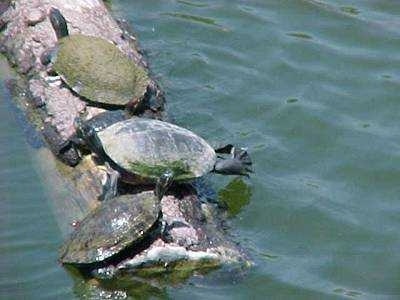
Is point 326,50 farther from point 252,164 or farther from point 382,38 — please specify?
point 252,164

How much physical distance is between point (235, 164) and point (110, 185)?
94 centimetres

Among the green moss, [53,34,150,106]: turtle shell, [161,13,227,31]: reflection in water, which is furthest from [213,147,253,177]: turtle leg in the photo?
[161,13,227,31]: reflection in water

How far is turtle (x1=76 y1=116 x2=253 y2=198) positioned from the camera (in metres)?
7.09

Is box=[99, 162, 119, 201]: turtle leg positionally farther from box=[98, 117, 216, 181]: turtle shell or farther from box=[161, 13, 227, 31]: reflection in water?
box=[161, 13, 227, 31]: reflection in water

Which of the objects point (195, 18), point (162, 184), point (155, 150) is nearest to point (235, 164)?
point (155, 150)

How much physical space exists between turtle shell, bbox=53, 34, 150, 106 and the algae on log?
0.35 ft

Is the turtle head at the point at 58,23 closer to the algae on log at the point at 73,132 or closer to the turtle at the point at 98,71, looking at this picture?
the turtle at the point at 98,71

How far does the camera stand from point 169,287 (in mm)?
6984

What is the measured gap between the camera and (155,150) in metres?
7.16

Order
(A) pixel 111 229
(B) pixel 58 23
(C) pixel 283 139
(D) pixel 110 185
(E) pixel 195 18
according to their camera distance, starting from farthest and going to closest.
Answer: (E) pixel 195 18
(C) pixel 283 139
(B) pixel 58 23
(D) pixel 110 185
(A) pixel 111 229

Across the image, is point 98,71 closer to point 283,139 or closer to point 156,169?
point 156,169

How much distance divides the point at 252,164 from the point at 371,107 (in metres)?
1.34

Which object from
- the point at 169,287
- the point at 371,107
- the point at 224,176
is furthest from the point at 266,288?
the point at 371,107

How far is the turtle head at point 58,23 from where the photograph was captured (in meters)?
8.48
